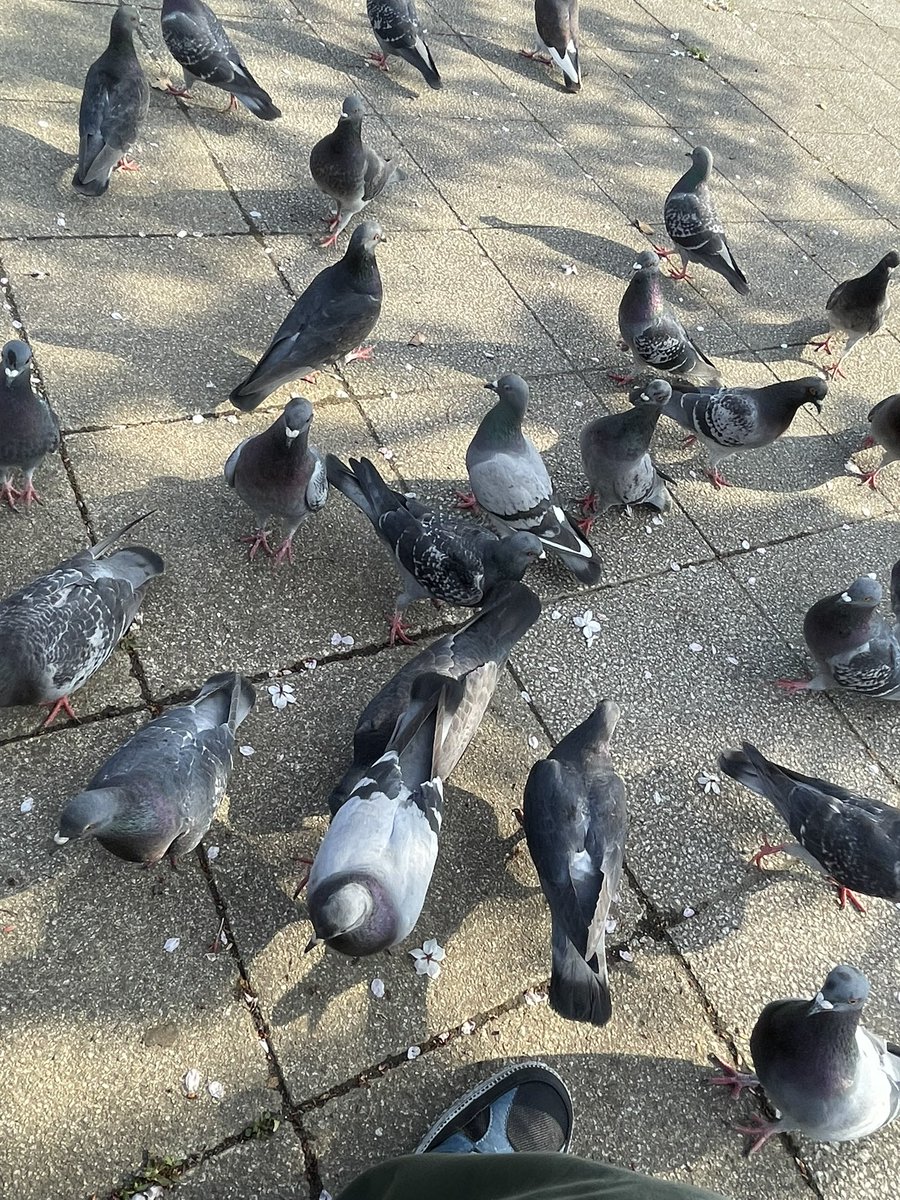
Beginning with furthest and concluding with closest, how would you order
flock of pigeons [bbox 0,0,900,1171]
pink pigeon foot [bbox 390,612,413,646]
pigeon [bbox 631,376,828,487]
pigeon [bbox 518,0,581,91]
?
pigeon [bbox 518,0,581,91]
pigeon [bbox 631,376,828,487]
pink pigeon foot [bbox 390,612,413,646]
flock of pigeons [bbox 0,0,900,1171]

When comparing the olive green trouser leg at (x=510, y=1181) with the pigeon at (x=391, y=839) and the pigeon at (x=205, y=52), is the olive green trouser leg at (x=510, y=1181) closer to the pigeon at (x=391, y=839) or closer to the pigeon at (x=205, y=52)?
the pigeon at (x=391, y=839)

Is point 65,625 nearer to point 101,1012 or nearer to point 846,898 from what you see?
point 101,1012

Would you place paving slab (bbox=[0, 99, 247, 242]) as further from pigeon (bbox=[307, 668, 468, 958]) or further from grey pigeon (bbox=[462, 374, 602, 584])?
pigeon (bbox=[307, 668, 468, 958])

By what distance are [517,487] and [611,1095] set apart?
2422mm

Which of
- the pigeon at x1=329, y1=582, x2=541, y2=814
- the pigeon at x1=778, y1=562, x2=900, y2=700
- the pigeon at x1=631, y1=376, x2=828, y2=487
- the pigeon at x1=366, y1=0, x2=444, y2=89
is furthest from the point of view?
the pigeon at x1=366, y1=0, x2=444, y2=89

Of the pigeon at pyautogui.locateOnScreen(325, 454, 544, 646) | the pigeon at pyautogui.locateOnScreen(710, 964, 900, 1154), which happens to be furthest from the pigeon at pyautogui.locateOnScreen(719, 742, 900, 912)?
the pigeon at pyautogui.locateOnScreen(325, 454, 544, 646)

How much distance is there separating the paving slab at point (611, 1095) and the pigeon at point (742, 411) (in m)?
2.89

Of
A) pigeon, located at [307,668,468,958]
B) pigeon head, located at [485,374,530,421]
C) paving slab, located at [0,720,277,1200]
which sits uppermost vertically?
pigeon head, located at [485,374,530,421]

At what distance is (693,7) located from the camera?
8.91m

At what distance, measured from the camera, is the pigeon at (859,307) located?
5316 millimetres

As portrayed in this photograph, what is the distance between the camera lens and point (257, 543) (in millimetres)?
3688

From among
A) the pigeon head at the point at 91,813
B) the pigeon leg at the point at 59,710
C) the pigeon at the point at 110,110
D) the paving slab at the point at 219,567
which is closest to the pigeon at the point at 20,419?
the paving slab at the point at 219,567

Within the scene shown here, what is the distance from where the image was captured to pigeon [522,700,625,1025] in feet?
8.56

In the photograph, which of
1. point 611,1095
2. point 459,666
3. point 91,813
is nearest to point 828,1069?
point 611,1095
